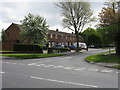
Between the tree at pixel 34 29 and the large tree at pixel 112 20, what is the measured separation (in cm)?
1091

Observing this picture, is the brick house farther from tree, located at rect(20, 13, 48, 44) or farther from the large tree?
the large tree

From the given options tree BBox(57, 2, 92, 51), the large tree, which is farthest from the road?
tree BBox(57, 2, 92, 51)

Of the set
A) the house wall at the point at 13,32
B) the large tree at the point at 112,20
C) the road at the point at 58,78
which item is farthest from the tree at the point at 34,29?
the house wall at the point at 13,32

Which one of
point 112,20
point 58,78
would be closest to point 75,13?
point 112,20

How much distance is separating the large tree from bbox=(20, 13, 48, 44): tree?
430 inches

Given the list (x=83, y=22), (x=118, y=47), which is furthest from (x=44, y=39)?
(x=83, y=22)

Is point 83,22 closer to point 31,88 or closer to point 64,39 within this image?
point 64,39

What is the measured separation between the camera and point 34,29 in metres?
23.1

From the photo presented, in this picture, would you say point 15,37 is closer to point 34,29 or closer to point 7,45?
point 7,45

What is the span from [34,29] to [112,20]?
1327 cm

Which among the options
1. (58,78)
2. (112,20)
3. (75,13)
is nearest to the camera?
(58,78)

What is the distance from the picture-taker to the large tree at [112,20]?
2189cm

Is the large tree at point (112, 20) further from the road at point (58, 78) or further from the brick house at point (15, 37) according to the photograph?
the brick house at point (15, 37)

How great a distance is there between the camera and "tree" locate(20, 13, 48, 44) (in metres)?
23.3
